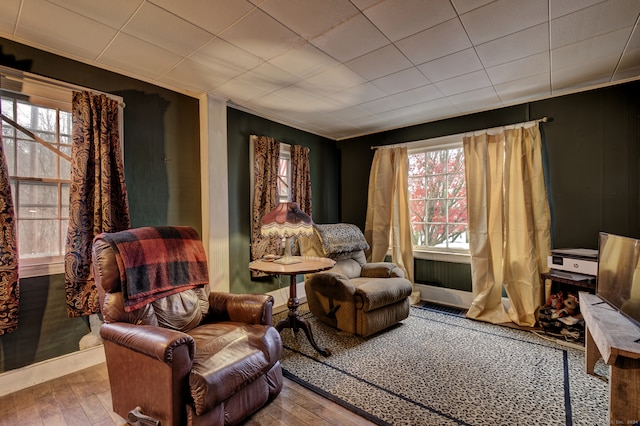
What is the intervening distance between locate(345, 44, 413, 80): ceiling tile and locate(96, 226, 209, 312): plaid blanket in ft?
6.28

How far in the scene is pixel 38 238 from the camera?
2.25 meters

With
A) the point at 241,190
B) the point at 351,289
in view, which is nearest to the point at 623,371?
the point at 351,289

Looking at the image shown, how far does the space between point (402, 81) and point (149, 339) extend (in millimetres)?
2781

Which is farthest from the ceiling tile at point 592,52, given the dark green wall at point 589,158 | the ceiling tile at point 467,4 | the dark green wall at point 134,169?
the dark green wall at point 134,169

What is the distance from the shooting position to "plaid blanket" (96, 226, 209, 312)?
5.98 ft

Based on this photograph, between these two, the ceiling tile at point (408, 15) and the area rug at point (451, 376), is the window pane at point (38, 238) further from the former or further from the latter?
the ceiling tile at point (408, 15)

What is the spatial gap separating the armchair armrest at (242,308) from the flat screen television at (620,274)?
216cm

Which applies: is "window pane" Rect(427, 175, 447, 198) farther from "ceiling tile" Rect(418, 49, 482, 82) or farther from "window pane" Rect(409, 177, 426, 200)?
"ceiling tile" Rect(418, 49, 482, 82)

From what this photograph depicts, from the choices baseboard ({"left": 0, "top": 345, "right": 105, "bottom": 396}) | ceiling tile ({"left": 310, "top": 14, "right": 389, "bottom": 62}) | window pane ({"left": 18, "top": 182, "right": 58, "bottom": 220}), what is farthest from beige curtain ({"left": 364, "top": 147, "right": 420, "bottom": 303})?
window pane ({"left": 18, "top": 182, "right": 58, "bottom": 220})

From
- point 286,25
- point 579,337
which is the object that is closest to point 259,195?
point 286,25

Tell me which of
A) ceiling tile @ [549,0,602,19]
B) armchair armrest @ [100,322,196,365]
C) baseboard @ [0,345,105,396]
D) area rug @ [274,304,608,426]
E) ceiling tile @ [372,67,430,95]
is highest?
ceiling tile @ [372,67,430,95]

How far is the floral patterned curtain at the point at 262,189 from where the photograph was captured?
358cm

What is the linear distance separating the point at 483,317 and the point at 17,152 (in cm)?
445

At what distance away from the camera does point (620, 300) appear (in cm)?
185
